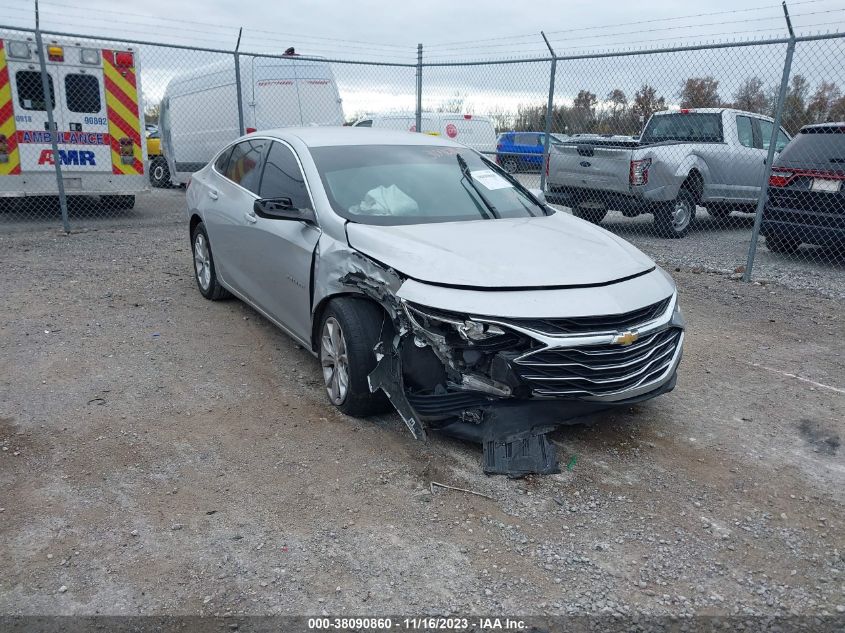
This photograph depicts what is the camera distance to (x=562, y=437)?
12.5 feet

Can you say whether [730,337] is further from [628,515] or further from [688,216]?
[688,216]

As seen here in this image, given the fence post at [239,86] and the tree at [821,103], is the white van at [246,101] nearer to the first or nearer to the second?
the fence post at [239,86]

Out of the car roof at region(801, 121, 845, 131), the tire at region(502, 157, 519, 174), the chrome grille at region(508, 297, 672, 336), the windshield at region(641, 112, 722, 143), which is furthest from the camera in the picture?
the tire at region(502, 157, 519, 174)

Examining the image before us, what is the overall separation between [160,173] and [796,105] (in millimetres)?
13186

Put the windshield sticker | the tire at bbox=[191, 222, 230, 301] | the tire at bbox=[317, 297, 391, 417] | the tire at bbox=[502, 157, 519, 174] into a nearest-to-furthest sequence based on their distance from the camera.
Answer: the tire at bbox=[317, 297, 391, 417]
the windshield sticker
the tire at bbox=[191, 222, 230, 301]
the tire at bbox=[502, 157, 519, 174]

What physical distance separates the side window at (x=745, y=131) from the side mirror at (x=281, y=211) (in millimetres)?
8421

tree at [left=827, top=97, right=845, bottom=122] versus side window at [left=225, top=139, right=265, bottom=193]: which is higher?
tree at [left=827, top=97, right=845, bottom=122]

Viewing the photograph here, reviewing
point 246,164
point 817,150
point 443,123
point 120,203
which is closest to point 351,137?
point 246,164

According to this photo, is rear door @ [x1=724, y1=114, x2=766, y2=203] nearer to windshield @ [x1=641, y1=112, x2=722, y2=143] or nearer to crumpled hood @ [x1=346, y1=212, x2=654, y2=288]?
windshield @ [x1=641, y1=112, x2=722, y2=143]

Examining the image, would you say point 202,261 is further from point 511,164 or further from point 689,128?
point 511,164

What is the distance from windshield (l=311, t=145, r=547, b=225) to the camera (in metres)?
4.27

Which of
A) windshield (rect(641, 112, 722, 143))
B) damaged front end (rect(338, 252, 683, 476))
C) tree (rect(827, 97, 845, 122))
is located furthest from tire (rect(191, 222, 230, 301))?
tree (rect(827, 97, 845, 122))

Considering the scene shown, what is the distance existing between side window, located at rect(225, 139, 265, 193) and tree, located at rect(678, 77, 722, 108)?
5.87 m

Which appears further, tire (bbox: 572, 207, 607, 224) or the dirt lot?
tire (bbox: 572, 207, 607, 224)
